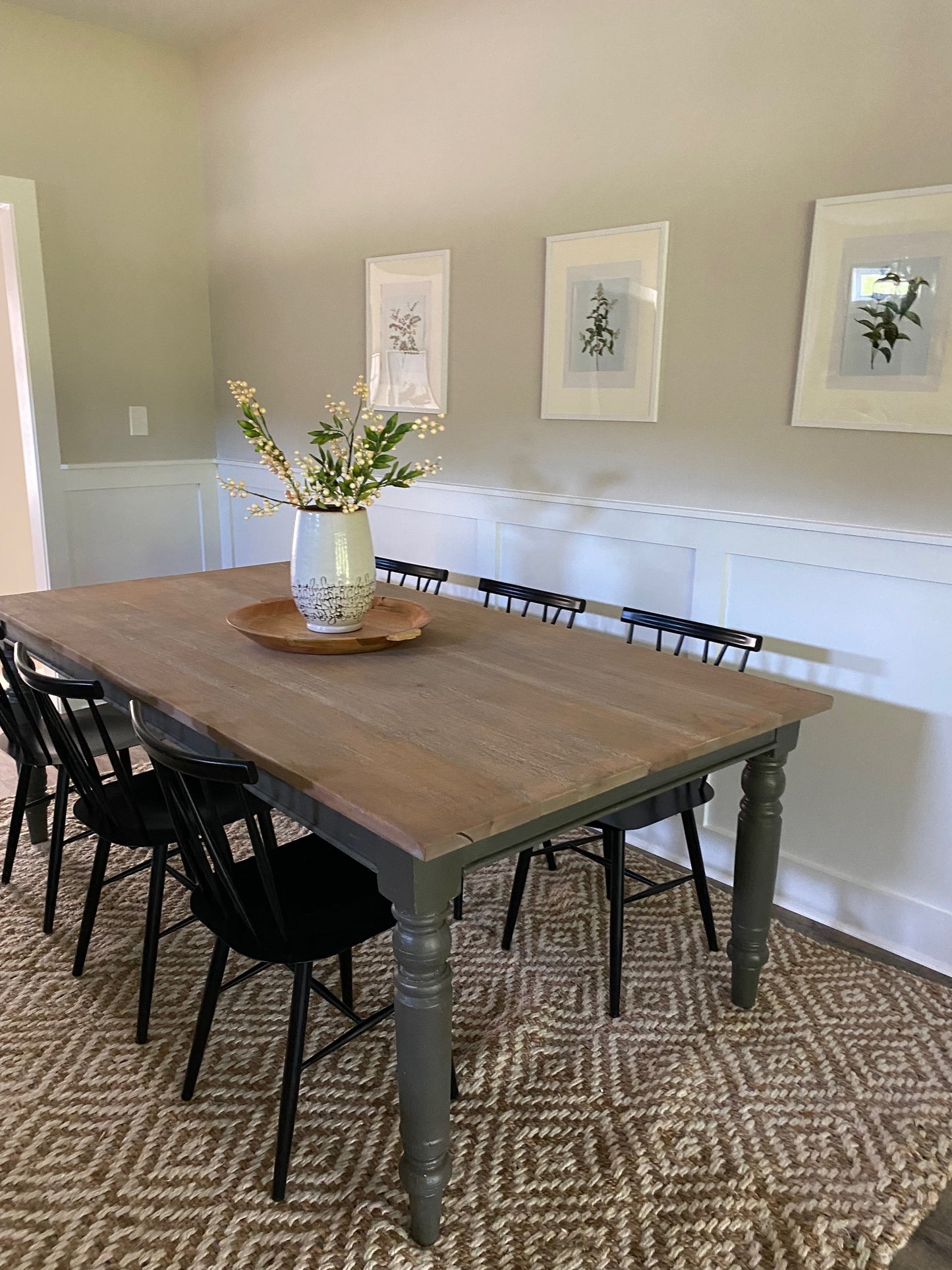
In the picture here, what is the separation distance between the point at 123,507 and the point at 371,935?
3300mm

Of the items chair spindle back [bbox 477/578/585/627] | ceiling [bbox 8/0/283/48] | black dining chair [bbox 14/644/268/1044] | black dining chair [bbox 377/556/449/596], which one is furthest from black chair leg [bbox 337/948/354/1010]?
ceiling [bbox 8/0/283/48]

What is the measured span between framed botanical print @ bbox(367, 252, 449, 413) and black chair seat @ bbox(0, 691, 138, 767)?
1.66m

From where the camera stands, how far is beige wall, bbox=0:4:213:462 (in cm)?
386

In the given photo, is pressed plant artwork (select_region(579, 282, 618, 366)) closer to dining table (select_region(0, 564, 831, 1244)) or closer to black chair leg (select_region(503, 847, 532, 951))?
dining table (select_region(0, 564, 831, 1244))

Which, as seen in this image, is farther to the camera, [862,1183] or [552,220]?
[552,220]

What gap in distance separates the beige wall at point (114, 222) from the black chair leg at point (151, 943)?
275cm

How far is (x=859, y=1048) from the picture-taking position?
2100 mm

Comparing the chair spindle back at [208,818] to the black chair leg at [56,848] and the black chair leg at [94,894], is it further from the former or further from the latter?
the black chair leg at [56,848]

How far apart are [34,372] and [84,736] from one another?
2.41m

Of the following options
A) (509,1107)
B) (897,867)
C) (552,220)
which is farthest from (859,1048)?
(552,220)

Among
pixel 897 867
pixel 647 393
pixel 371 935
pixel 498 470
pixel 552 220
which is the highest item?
pixel 552 220

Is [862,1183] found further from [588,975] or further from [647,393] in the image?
[647,393]

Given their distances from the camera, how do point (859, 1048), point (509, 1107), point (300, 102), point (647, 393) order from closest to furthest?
1. point (509, 1107)
2. point (859, 1048)
3. point (647, 393)
4. point (300, 102)

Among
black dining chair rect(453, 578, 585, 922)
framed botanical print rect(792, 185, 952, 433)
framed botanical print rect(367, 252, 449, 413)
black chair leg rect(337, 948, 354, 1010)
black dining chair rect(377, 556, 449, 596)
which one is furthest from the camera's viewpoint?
framed botanical print rect(367, 252, 449, 413)
